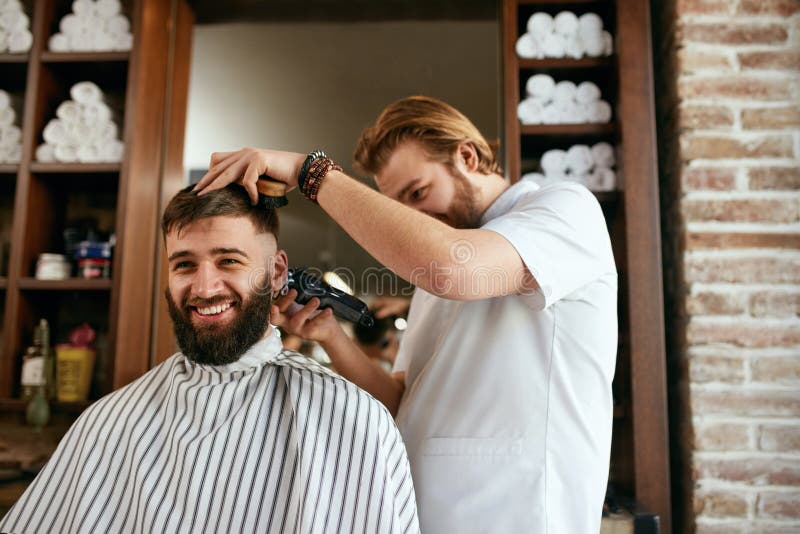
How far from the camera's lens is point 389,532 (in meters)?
1.25

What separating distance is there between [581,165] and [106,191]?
2.02 metres

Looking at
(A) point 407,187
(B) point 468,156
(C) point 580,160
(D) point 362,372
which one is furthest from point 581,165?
(D) point 362,372

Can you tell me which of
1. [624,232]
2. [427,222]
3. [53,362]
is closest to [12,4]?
[53,362]

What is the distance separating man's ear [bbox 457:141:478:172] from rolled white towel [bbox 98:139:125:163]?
5.10ft

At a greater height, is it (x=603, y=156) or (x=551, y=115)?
(x=551, y=115)

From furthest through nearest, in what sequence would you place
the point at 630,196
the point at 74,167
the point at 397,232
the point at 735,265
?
the point at 74,167
the point at 630,196
the point at 735,265
the point at 397,232

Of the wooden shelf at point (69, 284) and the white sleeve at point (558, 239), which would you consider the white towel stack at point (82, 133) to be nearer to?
the wooden shelf at point (69, 284)

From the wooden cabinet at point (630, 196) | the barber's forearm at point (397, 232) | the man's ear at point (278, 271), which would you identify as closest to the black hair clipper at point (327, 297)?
the man's ear at point (278, 271)

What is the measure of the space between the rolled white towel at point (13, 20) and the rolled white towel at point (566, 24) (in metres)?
2.12

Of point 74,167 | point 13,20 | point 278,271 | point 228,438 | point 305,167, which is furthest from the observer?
point 13,20

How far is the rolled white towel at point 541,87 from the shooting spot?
2.36 meters

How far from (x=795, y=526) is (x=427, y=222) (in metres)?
1.69

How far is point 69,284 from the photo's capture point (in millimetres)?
2416

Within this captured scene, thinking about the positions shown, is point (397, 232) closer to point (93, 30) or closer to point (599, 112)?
point (599, 112)
